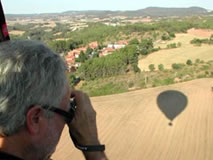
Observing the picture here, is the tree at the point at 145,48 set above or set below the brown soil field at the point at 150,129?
below

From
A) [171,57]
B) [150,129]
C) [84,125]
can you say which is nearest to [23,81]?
[84,125]

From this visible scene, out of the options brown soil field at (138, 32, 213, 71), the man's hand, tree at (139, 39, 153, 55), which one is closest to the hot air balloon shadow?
the man's hand

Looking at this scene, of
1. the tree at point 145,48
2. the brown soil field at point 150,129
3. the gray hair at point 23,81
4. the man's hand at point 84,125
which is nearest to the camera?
the gray hair at point 23,81

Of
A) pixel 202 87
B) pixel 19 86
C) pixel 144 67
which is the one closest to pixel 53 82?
pixel 19 86

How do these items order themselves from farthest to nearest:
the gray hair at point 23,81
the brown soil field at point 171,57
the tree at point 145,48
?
the tree at point 145,48
the brown soil field at point 171,57
the gray hair at point 23,81

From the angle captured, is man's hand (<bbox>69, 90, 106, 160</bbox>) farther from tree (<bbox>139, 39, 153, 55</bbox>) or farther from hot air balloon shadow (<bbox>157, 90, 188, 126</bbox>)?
tree (<bbox>139, 39, 153, 55</bbox>)

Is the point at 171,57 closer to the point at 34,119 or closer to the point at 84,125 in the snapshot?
the point at 84,125

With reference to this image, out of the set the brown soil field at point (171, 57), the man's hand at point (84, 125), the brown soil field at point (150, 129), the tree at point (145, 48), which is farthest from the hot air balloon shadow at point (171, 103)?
the tree at point (145, 48)

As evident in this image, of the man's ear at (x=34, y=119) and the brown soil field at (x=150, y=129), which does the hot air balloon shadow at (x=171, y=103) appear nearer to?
the brown soil field at (x=150, y=129)
